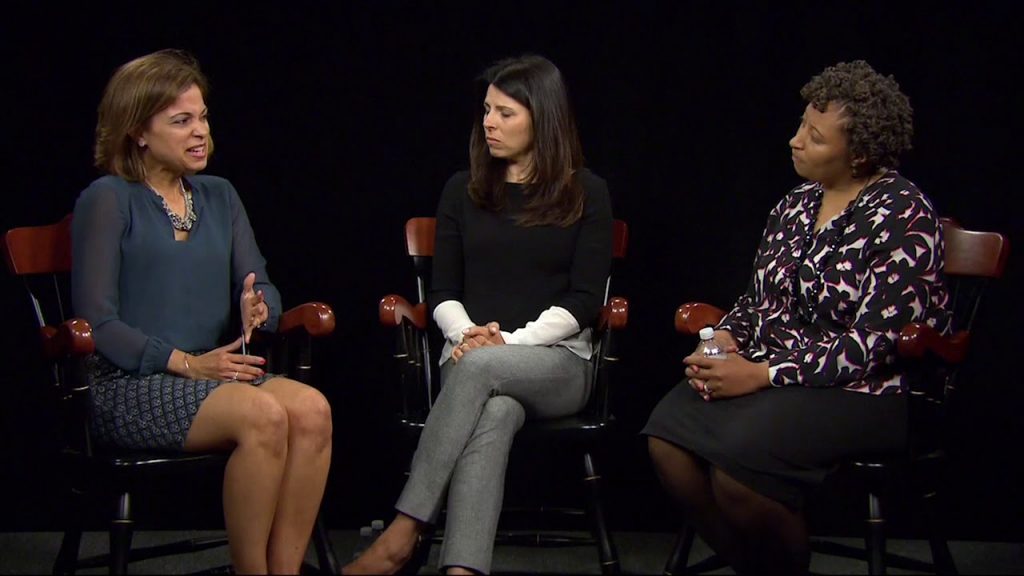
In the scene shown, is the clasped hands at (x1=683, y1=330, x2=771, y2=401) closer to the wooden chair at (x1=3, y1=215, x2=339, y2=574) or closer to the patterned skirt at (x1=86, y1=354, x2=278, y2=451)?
the wooden chair at (x1=3, y1=215, x2=339, y2=574)

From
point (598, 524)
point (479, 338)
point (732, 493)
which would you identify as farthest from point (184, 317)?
point (732, 493)

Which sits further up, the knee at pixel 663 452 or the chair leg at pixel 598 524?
the knee at pixel 663 452

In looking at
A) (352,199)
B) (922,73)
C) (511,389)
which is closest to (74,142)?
(352,199)

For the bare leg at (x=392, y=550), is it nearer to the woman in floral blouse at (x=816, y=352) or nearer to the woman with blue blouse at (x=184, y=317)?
the woman with blue blouse at (x=184, y=317)

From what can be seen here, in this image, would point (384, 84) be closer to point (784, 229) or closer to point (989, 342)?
point (784, 229)

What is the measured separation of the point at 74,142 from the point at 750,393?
7.10 ft

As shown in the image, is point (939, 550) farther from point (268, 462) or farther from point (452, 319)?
point (268, 462)

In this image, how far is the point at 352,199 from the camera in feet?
13.6

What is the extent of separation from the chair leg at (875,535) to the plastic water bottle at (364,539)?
1481 mm

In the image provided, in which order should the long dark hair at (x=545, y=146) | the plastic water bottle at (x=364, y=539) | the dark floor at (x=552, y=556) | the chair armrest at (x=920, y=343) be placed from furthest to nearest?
the plastic water bottle at (x=364, y=539), the dark floor at (x=552, y=556), the long dark hair at (x=545, y=146), the chair armrest at (x=920, y=343)

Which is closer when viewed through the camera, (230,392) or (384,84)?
(230,392)

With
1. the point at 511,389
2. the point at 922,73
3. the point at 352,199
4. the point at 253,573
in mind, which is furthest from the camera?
the point at 352,199

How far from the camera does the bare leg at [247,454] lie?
3.04 metres

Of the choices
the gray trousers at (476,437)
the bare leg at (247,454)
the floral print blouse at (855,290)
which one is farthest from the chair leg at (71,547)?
the floral print blouse at (855,290)
